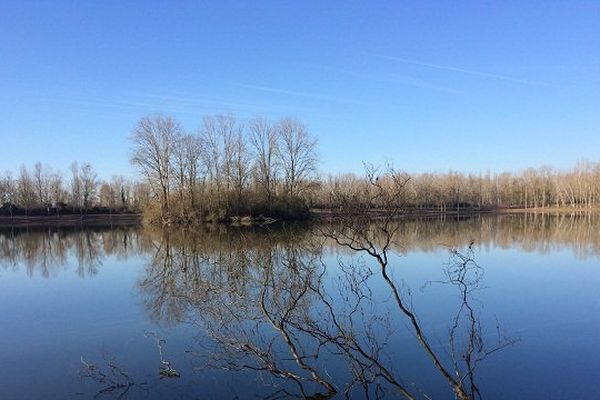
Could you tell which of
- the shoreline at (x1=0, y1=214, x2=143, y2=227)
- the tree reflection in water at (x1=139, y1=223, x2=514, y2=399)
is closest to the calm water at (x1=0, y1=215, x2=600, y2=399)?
the tree reflection in water at (x1=139, y1=223, x2=514, y2=399)

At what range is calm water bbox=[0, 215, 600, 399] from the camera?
22.5 ft

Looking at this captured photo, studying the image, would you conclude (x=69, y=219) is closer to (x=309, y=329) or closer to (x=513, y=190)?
(x=309, y=329)

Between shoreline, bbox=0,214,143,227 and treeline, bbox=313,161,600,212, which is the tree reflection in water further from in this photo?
treeline, bbox=313,161,600,212

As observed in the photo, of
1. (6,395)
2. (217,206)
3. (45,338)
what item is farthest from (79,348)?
(217,206)

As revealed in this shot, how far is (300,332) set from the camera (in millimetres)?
9305

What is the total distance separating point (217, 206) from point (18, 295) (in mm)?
32074

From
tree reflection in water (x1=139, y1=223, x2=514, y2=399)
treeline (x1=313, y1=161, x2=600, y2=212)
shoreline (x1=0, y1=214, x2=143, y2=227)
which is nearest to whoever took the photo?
tree reflection in water (x1=139, y1=223, x2=514, y2=399)

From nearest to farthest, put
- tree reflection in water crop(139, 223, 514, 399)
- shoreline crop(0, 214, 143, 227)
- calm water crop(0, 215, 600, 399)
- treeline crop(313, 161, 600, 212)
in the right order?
tree reflection in water crop(139, 223, 514, 399) → calm water crop(0, 215, 600, 399) → shoreline crop(0, 214, 143, 227) → treeline crop(313, 161, 600, 212)

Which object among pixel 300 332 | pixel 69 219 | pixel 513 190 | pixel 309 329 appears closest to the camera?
pixel 309 329

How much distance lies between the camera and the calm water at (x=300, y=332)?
6848mm

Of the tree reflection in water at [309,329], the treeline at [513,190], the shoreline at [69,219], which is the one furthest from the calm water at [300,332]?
the treeline at [513,190]

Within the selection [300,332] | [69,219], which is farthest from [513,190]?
[300,332]

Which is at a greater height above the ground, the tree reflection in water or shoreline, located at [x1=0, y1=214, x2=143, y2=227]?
shoreline, located at [x1=0, y1=214, x2=143, y2=227]

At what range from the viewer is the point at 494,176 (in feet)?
389
